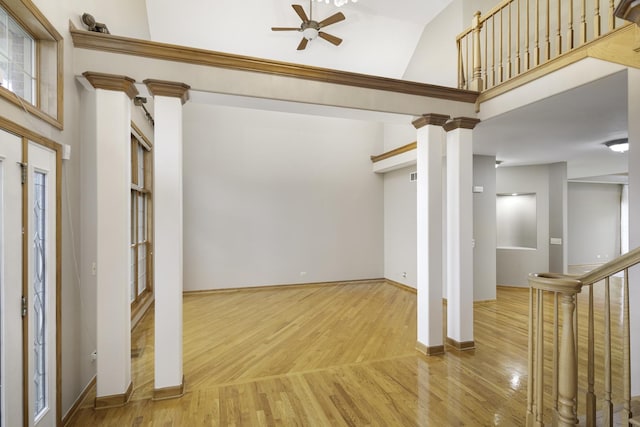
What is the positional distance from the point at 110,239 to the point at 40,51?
55.5 inches

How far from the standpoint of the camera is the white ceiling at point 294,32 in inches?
209

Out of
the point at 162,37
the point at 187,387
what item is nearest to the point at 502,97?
the point at 187,387

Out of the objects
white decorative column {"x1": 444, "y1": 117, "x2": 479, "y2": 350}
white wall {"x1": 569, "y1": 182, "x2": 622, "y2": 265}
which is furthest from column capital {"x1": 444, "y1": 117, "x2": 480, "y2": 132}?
white wall {"x1": 569, "y1": 182, "x2": 622, "y2": 265}

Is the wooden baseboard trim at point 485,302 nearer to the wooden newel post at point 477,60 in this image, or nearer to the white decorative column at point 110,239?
the wooden newel post at point 477,60

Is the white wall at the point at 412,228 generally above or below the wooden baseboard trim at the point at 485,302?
above

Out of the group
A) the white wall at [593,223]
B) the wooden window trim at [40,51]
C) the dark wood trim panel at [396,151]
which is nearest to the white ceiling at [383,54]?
the wooden window trim at [40,51]

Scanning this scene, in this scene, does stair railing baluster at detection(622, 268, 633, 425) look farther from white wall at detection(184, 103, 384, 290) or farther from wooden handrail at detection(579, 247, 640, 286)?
white wall at detection(184, 103, 384, 290)

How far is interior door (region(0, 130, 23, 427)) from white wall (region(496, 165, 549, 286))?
289 inches

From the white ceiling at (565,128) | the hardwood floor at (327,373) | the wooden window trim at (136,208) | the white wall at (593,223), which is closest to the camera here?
the hardwood floor at (327,373)

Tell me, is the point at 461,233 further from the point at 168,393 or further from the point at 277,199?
the point at 277,199

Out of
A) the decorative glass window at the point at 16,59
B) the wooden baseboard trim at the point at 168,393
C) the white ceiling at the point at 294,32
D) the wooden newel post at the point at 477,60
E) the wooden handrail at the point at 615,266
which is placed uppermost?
the white ceiling at the point at 294,32

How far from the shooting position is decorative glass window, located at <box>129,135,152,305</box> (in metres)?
4.44

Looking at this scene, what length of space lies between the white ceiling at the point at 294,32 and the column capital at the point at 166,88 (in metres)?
3.56

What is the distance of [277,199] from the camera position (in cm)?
662
